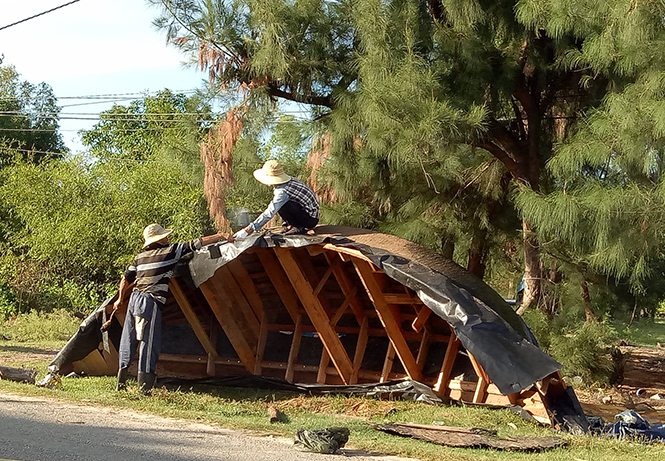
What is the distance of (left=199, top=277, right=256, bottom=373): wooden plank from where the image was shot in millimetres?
9750

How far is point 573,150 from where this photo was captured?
30.9 feet

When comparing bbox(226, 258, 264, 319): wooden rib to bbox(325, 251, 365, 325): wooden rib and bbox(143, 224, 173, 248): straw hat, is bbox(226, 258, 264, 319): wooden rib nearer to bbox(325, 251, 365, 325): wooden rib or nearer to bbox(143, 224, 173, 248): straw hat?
bbox(143, 224, 173, 248): straw hat

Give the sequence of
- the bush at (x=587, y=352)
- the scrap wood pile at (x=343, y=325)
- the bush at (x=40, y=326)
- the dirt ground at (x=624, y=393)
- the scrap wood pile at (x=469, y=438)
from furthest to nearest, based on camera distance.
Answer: the bush at (x=40, y=326), the bush at (x=587, y=352), the dirt ground at (x=624, y=393), the scrap wood pile at (x=343, y=325), the scrap wood pile at (x=469, y=438)

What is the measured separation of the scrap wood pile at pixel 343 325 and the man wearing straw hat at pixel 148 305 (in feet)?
0.74

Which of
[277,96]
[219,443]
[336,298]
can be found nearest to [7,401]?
[219,443]

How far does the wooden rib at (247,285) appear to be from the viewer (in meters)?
9.89

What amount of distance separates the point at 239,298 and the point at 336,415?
265 centimetres

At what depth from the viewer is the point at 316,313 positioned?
9227 millimetres

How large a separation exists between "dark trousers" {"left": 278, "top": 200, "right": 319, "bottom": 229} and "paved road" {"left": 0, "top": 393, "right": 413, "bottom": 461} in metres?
2.63

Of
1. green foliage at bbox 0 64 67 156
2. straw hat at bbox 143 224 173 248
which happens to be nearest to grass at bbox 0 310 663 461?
straw hat at bbox 143 224 173 248

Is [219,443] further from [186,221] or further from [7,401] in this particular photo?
[186,221]

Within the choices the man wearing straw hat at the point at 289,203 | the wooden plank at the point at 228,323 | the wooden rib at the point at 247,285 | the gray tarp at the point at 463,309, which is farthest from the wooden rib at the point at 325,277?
the wooden plank at the point at 228,323

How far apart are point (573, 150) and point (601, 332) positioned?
11.8ft

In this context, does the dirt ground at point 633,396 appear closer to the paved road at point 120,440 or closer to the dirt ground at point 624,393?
the dirt ground at point 624,393
